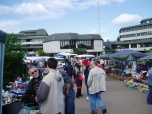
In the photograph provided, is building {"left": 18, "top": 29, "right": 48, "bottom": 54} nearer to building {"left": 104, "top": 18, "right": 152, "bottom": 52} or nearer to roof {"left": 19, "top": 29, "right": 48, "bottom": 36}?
roof {"left": 19, "top": 29, "right": 48, "bottom": 36}

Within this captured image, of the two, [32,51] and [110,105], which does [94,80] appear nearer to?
[110,105]

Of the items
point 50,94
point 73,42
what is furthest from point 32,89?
point 73,42

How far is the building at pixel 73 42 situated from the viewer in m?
68.2

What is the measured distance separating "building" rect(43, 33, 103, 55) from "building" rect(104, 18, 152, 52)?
563cm

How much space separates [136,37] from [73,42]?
25.4 metres

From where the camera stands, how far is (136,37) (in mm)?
71375

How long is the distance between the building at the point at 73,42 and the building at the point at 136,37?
5.63 meters

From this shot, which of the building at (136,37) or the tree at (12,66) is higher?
the building at (136,37)

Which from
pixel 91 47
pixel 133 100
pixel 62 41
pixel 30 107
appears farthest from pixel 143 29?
pixel 30 107

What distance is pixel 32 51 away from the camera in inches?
3140

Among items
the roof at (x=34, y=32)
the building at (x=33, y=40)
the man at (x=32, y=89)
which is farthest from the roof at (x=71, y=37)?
the man at (x=32, y=89)

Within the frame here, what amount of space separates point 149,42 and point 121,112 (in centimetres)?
6367

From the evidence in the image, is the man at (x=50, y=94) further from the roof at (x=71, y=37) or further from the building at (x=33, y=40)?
the building at (x=33, y=40)

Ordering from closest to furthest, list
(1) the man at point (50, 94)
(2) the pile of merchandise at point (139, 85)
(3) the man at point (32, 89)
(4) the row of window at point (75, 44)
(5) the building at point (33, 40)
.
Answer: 1. (1) the man at point (50, 94)
2. (3) the man at point (32, 89)
3. (2) the pile of merchandise at point (139, 85)
4. (4) the row of window at point (75, 44)
5. (5) the building at point (33, 40)
